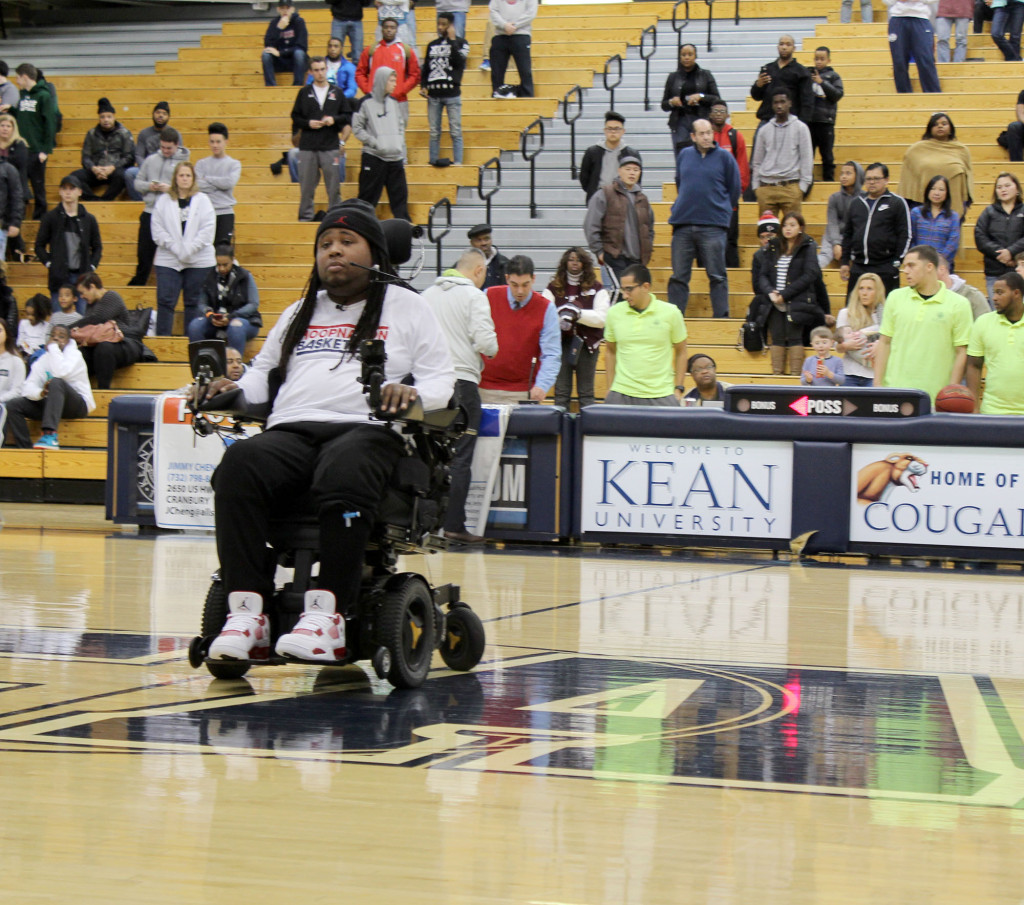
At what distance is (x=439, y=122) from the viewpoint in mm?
17562

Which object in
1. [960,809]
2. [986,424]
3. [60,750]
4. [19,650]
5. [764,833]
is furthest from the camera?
[986,424]

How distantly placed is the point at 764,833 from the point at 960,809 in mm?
548

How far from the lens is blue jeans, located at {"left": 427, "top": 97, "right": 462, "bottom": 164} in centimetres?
1736

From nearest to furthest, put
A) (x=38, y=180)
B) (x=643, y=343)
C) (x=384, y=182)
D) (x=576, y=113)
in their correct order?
(x=643, y=343) < (x=384, y=182) < (x=38, y=180) < (x=576, y=113)

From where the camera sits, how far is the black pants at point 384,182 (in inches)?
629

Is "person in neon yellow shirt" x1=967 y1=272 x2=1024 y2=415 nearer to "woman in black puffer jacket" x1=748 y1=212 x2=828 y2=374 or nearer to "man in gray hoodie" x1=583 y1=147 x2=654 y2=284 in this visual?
"woman in black puffer jacket" x1=748 y1=212 x2=828 y2=374

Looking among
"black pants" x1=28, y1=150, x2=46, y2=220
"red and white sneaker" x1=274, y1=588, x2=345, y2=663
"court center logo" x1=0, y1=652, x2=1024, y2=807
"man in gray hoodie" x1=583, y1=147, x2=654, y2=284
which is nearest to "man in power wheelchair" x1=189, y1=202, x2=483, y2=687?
"red and white sneaker" x1=274, y1=588, x2=345, y2=663

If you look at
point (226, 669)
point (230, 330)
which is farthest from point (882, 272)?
point (226, 669)

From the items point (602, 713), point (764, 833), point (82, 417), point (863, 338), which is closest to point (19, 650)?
point (602, 713)

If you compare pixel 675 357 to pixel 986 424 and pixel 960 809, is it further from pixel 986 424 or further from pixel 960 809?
pixel 960 809

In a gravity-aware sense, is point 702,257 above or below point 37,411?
above

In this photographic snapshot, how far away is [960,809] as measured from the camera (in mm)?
3395

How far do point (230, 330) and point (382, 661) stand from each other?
409 inches

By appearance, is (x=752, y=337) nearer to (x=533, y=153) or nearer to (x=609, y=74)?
(x=533, y=153)
